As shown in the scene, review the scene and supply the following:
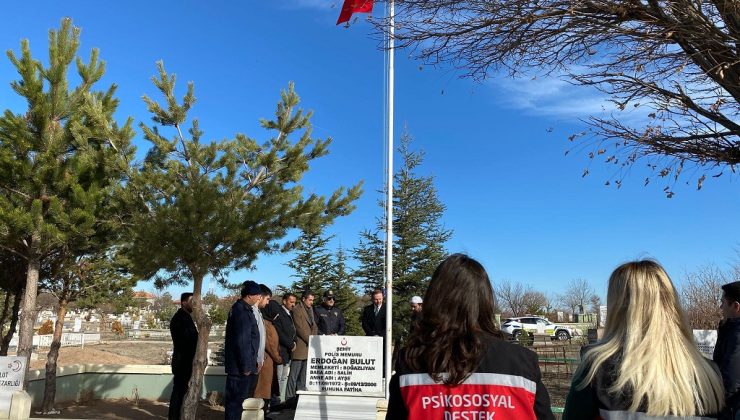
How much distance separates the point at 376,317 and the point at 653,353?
8.32m

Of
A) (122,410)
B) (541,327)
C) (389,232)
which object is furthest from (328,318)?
(541,327)

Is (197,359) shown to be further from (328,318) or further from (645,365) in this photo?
(645,365)

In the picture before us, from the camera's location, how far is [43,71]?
10.1 m

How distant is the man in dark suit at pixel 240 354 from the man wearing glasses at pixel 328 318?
11.7ft

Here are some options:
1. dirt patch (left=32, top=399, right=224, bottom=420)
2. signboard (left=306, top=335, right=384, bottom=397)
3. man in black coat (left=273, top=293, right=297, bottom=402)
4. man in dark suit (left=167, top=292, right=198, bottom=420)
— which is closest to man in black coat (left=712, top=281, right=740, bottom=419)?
signboard (left=306, top=335, right=384, bottom=397)

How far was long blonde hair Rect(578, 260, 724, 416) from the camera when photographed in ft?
6.23

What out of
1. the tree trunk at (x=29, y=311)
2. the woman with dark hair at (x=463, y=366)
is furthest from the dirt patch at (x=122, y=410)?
the woman with dark hair at (x=463, y=366)

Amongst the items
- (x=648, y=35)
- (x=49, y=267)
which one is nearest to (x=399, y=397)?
(x=648, y=35)

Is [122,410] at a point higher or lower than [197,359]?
lower

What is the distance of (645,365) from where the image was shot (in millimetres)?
1921

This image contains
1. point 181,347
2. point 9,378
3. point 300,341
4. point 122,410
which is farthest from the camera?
point 122,410

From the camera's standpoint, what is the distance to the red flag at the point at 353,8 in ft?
27.2

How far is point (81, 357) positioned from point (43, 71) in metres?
17.1

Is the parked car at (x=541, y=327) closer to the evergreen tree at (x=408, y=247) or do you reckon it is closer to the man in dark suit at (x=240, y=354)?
the evergreen tree at (x=408, y=247)
